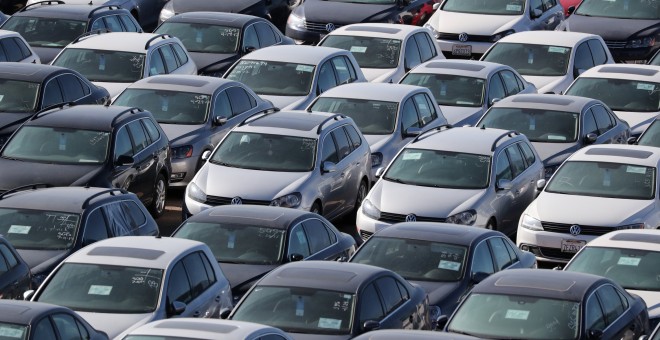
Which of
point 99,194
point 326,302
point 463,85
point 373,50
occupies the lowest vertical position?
point 373,50

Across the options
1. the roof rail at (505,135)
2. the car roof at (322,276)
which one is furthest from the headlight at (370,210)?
the car roof at (322,276)

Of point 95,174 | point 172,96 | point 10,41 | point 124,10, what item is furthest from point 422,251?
point 124,10

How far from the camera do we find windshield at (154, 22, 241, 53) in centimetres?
3281

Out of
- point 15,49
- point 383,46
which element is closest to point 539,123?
point 383,46

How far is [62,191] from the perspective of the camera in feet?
70.4

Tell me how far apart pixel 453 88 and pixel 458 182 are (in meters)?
5.87

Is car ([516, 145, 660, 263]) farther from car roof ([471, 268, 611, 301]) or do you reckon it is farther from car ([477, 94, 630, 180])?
car roof ([471, 268, 611, 301])

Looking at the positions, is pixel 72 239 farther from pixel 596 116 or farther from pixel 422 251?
pixel 596 116

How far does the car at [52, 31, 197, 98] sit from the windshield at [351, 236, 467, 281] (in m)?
9.83

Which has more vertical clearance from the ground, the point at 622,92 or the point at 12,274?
the point at 12,274

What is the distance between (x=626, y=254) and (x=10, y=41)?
13274 mm

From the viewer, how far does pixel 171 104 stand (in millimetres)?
27656

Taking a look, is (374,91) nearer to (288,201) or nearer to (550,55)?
(288,201)

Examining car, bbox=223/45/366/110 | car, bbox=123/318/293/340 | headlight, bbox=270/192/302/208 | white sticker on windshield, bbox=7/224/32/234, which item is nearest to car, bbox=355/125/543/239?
headlight, bbox=270/192/302/208
